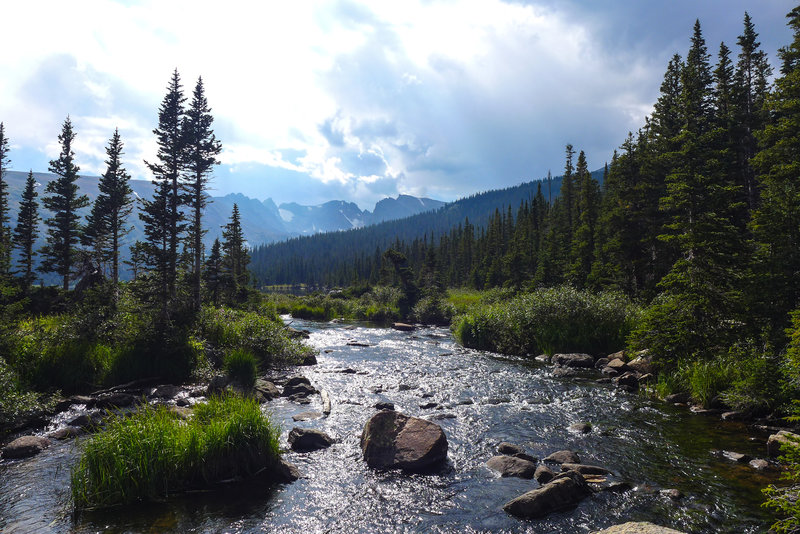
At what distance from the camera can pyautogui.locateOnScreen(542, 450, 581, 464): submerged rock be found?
11.2 metres

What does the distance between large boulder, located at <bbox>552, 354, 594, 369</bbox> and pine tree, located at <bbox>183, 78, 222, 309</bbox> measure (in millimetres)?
28621

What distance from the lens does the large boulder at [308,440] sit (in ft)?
40.9

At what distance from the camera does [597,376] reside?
848 inches

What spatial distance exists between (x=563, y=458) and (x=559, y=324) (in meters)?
18.1

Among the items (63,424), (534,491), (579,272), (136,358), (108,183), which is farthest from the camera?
(579,272)

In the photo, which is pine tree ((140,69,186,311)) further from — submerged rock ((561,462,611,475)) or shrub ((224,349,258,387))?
submerged rock ((561,462,611,475))

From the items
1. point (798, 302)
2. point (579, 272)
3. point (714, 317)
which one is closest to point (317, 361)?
point (714, 317)

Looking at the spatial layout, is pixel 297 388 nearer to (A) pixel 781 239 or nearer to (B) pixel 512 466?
(B) pixel 512 466

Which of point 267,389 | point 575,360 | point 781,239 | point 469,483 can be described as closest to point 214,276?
point 267,389

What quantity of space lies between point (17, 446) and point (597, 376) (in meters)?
25.0

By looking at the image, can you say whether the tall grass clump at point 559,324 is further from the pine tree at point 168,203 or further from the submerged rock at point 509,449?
the pine tree at point 168,203

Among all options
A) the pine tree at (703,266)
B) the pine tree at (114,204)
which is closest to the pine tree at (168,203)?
the pine tree at (114,204)

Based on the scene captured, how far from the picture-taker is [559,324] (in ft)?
91.8

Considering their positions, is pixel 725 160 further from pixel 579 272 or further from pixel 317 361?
pixel 317 361
